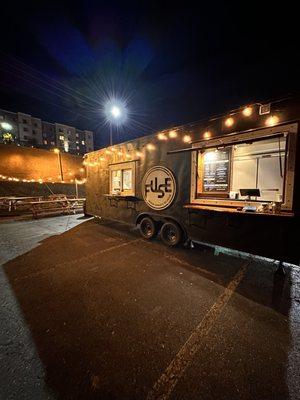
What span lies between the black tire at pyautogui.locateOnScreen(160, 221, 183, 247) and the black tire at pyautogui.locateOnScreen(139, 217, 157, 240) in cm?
47

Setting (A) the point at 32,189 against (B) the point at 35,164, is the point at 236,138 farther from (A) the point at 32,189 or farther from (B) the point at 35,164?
(B) the point at 35,164

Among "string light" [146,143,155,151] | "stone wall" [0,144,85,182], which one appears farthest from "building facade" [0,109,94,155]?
"string light" [146,143,155,151]

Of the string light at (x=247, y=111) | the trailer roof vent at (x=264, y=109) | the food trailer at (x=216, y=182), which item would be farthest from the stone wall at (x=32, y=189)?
the trailer roof vent at (x=264, y=109)

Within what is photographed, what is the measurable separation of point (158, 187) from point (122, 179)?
230cm

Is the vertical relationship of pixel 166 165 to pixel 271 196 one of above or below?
above

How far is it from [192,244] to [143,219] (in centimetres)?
210

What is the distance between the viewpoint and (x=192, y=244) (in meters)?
6.08

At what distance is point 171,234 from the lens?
19.9 ft

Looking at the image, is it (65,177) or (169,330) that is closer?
(169,330)

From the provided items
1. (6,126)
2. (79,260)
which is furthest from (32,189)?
(6,126)

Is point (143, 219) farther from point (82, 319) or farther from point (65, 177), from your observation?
point (65, 177)

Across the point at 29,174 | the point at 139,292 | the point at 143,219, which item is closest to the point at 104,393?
the point at 139,292

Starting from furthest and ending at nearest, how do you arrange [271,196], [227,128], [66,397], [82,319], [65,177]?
1. [65,177]
2. [271,196]
3. [227,128]
4. [82,319]
5. [66,397]

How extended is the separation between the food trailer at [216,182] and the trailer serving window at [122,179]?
0.04 metres
